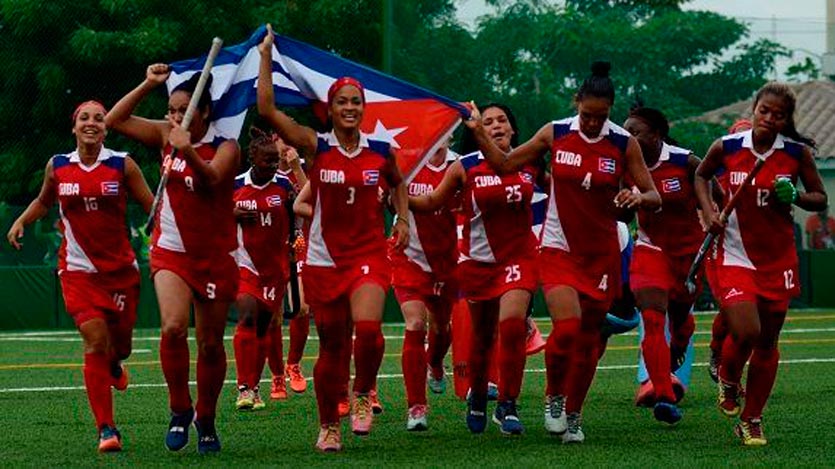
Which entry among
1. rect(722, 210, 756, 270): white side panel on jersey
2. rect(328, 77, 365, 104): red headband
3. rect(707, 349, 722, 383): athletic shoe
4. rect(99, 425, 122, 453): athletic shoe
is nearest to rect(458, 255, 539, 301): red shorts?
rect(722, 210, 756, 270): white side panel on jersey

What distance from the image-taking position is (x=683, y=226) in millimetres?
14539

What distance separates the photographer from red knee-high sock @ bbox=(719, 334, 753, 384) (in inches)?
483

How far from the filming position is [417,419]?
13.5 meters

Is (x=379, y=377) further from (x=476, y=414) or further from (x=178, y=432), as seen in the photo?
(x=178, y=432)

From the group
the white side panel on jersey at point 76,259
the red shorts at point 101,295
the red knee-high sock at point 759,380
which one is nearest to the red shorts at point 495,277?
the red knee-high sock at point 759,380

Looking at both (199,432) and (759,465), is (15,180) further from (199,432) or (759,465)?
(759,465)

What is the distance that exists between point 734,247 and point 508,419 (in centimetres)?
192

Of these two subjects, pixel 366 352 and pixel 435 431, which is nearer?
pixel 366 352

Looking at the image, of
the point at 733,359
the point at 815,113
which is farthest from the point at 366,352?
the point at 815,113

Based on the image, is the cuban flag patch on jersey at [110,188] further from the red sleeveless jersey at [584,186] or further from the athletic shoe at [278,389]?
the athletic shoe at [278,389]

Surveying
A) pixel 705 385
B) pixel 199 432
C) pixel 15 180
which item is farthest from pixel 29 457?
pixel 15 180

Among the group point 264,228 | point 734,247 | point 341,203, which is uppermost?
point 341,203

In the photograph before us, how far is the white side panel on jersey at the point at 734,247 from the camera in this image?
1215cm

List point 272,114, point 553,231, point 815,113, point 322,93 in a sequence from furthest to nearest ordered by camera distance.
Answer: point 815,113 → point 322,93 → point 553,231 → point 272,114
